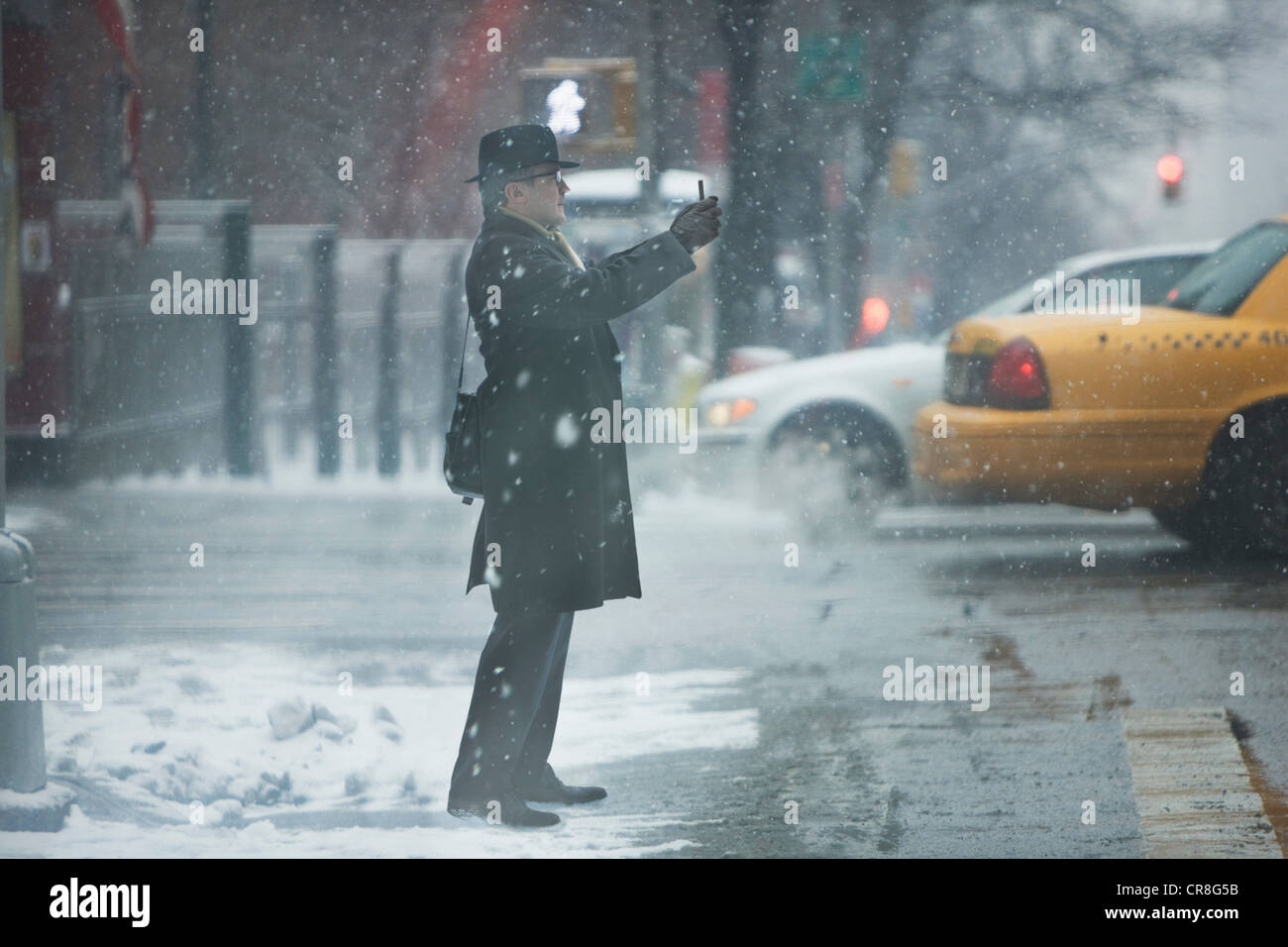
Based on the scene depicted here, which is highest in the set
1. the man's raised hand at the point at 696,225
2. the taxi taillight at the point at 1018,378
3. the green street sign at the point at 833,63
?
the green street sign at the point at 833,63

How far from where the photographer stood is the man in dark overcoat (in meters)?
4.40

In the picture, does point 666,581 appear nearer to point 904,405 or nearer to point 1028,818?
point 904,405

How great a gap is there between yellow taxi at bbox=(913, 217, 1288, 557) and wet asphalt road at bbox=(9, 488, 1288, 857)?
0.44 meters

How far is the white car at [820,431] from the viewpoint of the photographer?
8.58 metres

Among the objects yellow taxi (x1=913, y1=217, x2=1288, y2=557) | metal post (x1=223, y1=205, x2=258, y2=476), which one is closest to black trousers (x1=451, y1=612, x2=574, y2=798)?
yellow taxi (x1=913, y1=217, x2=1288, y2=557)

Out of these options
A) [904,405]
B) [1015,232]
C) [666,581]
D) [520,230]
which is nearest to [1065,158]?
[1015,232]

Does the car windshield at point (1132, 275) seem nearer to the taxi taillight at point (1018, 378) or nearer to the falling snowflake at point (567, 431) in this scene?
the taxi taillight at point (1018, 378)

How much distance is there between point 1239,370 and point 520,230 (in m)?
4.57

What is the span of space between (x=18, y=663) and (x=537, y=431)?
1.69 metres

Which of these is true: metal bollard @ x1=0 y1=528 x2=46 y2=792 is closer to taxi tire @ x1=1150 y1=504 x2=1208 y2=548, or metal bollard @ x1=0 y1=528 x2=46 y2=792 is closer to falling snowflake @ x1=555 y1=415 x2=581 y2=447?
falling snowflake @ x1=555 y1=415 x2=581 y2=447

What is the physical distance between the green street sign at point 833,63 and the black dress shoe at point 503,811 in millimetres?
6282

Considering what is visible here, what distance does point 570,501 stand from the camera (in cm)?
449

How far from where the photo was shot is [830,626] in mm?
7207

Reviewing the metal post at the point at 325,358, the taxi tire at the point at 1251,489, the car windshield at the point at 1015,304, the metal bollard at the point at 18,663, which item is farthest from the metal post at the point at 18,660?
the metal post at the point at 325,358
